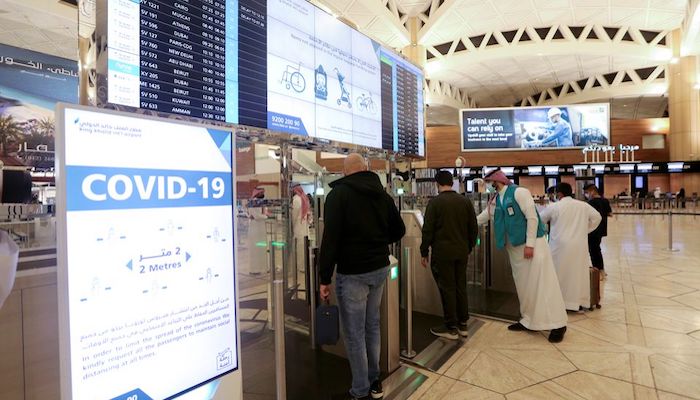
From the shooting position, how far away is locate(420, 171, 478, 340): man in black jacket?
354cm

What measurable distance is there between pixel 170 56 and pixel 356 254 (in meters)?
1.45

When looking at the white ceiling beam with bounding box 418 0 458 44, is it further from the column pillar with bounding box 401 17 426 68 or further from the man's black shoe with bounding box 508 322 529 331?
the man's black shoe with bounding box 508 322 529 331

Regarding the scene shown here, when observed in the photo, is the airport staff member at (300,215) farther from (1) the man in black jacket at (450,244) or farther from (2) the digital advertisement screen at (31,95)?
(2) the digital advertisement screen at (31,95)

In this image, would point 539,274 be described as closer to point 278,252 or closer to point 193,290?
point 278,252

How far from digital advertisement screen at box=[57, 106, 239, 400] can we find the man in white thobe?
4.09 metres

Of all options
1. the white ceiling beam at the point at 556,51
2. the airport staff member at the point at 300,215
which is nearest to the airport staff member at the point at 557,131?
the white ceiling beam at the point at 556,51

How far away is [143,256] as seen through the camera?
3.53 feet

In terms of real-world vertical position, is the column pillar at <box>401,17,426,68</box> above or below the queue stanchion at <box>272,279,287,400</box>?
above

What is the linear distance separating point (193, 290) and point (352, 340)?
4.38 feet

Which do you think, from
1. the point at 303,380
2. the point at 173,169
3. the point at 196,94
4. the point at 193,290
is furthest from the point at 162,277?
the point at 303,380

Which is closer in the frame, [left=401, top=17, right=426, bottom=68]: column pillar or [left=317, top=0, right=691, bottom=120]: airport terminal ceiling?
[left=317, top=0, right=691, bottom=120]: airport terminal ceiling

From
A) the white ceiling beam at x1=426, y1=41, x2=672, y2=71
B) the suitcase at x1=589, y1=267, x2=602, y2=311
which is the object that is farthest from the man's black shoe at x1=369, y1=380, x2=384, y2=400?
the white ceiling beam at x1=426, y1=41, x2=672, y2=71

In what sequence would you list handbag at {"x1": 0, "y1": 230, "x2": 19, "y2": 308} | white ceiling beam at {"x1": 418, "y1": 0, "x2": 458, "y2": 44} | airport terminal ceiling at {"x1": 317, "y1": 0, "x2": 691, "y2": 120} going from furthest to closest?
airport terminal ceiling at {"x1": 317, "y1": 0, "x2": 691, "y2": 120} < white ceiling beam at {"x1": 418, "y1": 0, "x2": 458, "y2": 44} < handbag at {"x1": 0, "y1": 230, "x2": 19, "y2": 308}

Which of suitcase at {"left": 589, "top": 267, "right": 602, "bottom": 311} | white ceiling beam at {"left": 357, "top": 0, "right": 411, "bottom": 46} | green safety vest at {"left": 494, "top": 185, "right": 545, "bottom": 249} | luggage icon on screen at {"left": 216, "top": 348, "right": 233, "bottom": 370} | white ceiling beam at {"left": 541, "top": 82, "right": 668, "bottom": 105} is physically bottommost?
suitcase at {"left": 589, "top": 267, "right": 602, "bottom": 311}
